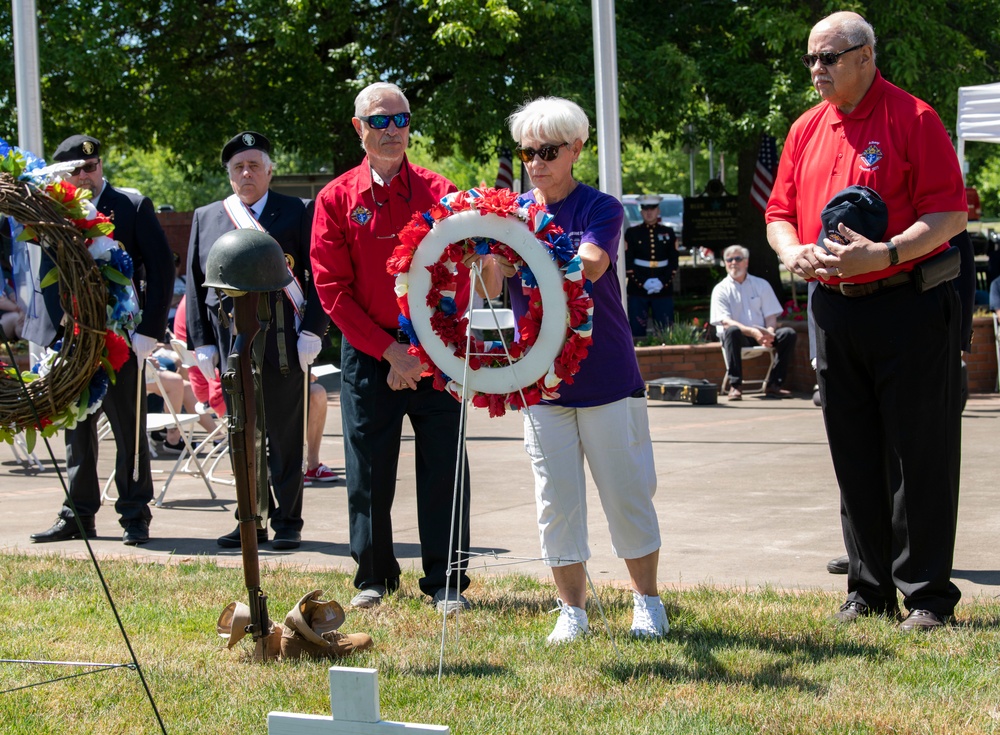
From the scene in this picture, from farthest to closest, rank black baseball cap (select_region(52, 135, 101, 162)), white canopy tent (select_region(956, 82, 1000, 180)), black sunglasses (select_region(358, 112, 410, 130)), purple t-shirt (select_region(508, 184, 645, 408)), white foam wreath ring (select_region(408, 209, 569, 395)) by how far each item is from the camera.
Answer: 1. white canopy tent (select_region(956, 82, 1000, 180))
2. black baseball cap (select_region(52, 135, 101, 162))
3. black sunglasses (select_region(358, 112, 410, 130))
4. purple t-shirt (select_region(508, 184, 645, 408))
5. white foam wreath ring (select_region(408, 209, 569, 395))

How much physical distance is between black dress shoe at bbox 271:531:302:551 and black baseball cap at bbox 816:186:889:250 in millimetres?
3578

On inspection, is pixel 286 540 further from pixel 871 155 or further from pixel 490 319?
pixel 871 155

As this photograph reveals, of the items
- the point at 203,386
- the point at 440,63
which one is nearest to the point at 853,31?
the point at 203,386

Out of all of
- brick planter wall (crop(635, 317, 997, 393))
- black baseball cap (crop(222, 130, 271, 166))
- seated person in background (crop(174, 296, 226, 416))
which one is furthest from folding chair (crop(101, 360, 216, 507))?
brick planter wall (crop(635, 317, 997, 393))

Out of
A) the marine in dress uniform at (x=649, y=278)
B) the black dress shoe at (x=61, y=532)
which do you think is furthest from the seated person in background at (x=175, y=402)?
the marine in dress uniform at (x=649, y=278)

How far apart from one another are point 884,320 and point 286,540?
11.8 ft

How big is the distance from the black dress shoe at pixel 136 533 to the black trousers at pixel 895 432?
156 inches

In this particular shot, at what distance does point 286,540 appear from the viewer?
694 centimetres

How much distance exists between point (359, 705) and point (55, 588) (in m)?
3.39

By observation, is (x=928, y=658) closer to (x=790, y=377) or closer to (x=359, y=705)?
(x=359, y=705)

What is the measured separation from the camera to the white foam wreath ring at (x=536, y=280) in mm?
4309

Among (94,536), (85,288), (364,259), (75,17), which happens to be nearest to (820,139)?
(364,259)

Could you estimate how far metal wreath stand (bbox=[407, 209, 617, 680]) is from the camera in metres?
4.31

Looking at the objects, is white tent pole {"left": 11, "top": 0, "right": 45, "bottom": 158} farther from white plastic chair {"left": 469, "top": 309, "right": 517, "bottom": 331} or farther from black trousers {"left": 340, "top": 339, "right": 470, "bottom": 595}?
white plastic chair {"left": 469, "top": 309, "right": 517, "bottom": 331}
